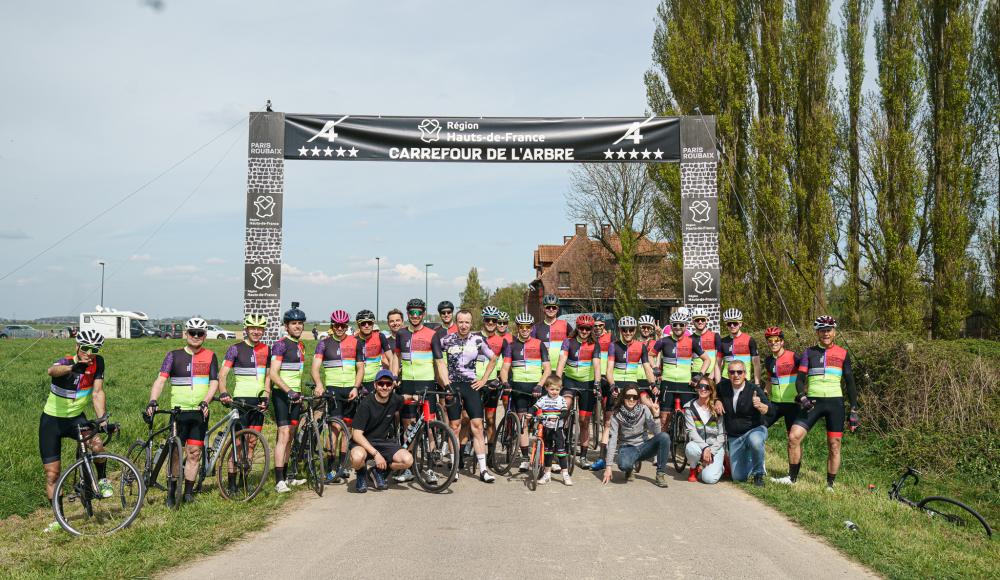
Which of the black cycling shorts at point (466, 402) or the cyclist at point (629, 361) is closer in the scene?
the black cycling shorts at point (466, 402)

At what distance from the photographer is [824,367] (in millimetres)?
8414

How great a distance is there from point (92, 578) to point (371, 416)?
3.42 m

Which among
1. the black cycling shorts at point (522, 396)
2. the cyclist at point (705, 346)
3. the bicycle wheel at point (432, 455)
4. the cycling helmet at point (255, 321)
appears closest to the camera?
the bicycle wheel at point (432, 455)

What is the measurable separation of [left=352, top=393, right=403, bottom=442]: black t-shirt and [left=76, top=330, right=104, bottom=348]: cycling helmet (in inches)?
107

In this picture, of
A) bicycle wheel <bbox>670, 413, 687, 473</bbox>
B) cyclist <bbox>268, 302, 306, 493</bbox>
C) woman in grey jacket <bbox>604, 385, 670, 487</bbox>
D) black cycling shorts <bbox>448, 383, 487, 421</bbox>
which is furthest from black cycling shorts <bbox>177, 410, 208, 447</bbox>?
bicycle wheel <bbox>670, 413, 687, 473</bbox>

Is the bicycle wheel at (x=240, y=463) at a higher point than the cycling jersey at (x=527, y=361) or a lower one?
lower

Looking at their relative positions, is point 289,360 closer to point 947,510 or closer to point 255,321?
point 255,321

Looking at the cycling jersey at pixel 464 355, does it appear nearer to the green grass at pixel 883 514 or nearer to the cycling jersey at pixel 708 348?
the cycling jersey at pixel 708 348

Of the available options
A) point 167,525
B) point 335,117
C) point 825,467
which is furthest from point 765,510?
point 335,117

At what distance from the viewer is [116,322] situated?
207 feet

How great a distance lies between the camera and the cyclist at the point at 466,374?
874 centimetres

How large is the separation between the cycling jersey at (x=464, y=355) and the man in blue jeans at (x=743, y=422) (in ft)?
10.1

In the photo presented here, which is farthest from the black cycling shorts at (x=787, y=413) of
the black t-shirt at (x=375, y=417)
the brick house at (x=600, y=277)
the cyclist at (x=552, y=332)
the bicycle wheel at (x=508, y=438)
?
the brick house at (x=600, y=277)

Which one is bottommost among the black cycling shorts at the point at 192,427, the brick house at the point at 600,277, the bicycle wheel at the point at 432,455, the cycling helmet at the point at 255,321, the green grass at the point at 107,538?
the green grass at the point at 107,538
